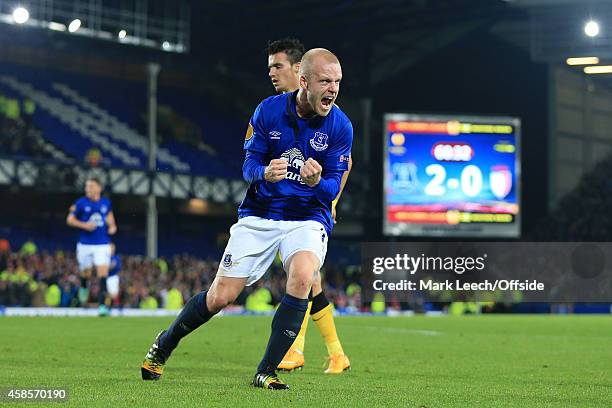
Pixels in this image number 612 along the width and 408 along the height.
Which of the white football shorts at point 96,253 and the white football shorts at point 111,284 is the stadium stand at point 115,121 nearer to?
the white football shorts at point 111,284

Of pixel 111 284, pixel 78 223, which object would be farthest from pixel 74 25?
pixel 78 223

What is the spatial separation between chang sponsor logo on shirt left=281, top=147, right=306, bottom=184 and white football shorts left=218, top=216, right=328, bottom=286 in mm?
267

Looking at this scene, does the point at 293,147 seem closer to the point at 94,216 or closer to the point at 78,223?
the point at 78,223

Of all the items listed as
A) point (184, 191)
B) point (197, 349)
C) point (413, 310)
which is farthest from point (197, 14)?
point (197, 349)

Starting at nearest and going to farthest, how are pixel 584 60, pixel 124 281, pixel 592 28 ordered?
pixel 124 281, pixel 592 28, pixel 584 60

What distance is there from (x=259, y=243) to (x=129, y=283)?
2105 centimetres

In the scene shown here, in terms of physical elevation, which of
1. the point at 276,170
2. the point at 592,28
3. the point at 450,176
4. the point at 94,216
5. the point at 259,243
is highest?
the point at 592,28

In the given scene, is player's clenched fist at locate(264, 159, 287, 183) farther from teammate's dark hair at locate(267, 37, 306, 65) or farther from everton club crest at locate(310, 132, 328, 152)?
teammate's dark hair at locate(267, 37, 306, 65)

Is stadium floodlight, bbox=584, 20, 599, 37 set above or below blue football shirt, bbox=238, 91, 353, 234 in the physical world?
above

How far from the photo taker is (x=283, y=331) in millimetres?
6191

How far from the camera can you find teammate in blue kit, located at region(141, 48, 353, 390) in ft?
20.3

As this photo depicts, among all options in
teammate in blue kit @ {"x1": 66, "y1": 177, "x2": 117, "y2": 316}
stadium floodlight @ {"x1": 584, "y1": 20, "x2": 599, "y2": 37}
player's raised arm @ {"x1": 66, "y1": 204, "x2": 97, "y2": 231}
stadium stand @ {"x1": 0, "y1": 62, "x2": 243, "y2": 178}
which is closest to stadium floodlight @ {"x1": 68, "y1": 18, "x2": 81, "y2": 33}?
stadium stand @ {"x1": 0, "y1": 62, "x2": 243, "y2": 178}

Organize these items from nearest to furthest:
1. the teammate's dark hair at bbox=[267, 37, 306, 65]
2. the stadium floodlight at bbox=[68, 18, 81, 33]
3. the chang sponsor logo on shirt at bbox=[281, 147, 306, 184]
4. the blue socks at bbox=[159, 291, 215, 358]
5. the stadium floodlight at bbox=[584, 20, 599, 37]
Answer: the chang sponsor logo on shirt at bbox=[281, 147, 306, 184], the blue socks at bbox=[159, 291, 215, 358], the teammate's dark hair at bbox=[267, 37, 306, 65], the stadium floodlight at bbox=[68, 18, 81, 33], the stadium floodlight at bbox=[584, 20, 599, 37]

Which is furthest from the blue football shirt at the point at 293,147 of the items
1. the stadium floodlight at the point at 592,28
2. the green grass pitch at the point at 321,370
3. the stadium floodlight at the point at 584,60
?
the stadium floodlight at the point at 584,60
